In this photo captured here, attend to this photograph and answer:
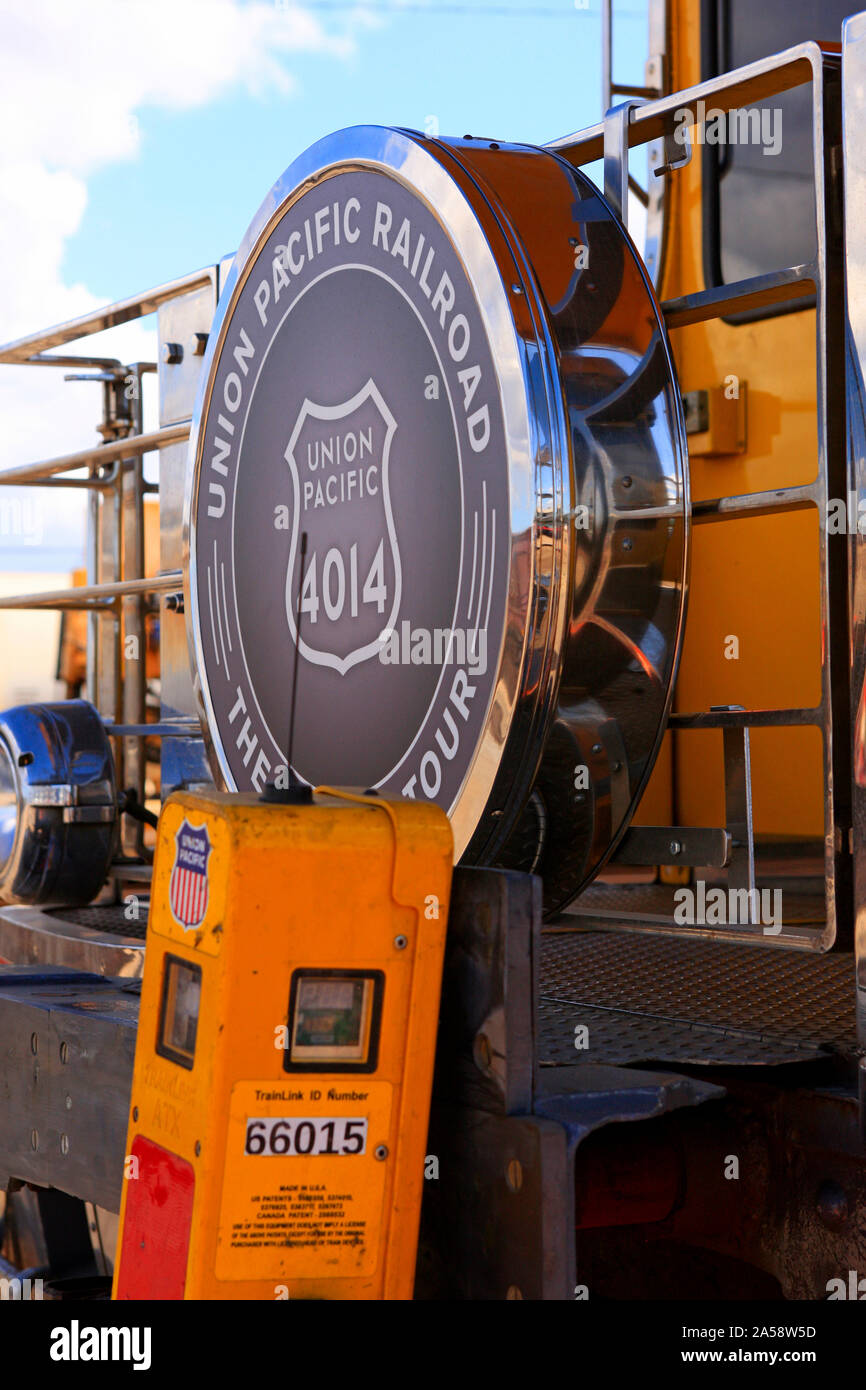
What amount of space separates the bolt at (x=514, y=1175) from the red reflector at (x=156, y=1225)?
0.37 meters

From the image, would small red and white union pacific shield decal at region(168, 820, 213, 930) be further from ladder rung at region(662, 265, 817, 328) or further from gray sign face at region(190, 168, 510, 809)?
ladder rung at region(662, 265, 817, 328)

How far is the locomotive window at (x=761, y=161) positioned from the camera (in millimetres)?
3828

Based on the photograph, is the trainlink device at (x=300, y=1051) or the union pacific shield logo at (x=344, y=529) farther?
the union pacific shield logo at (x=344, y=529)

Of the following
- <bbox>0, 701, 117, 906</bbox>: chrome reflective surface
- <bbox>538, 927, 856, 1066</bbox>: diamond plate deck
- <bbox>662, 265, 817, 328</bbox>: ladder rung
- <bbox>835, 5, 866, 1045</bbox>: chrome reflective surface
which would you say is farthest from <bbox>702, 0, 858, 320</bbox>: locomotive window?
<bbox>0, 701, 117, 906</bbox>: chrome reflective surface

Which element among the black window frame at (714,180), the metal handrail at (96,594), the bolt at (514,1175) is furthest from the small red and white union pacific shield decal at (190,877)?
the black window frame at (714,180)

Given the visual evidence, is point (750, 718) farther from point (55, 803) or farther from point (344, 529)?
point (55, 803)

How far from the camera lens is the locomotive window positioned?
3.83 metres

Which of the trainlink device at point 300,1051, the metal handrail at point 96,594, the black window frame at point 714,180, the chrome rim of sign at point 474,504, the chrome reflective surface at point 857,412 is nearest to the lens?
the trainlink device at point 300,1051

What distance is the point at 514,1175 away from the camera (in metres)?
1.96

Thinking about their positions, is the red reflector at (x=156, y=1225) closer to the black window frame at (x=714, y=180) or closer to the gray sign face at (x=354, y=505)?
the gray sign face at (x=354, y=505)

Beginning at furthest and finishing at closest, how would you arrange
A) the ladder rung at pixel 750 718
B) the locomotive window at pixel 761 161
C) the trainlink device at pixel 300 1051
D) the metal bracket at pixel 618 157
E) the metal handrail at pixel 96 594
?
the metal handrail at pixel 96 594, the locomotive window at pixel 761 161, the metal bracket at pixel 618 157, the ladder rung at pixel 750 718, the trainlink device at pixel 300 1051

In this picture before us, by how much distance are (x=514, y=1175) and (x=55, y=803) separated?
276 cm

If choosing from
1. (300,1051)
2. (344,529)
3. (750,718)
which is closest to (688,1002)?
(750,718)
